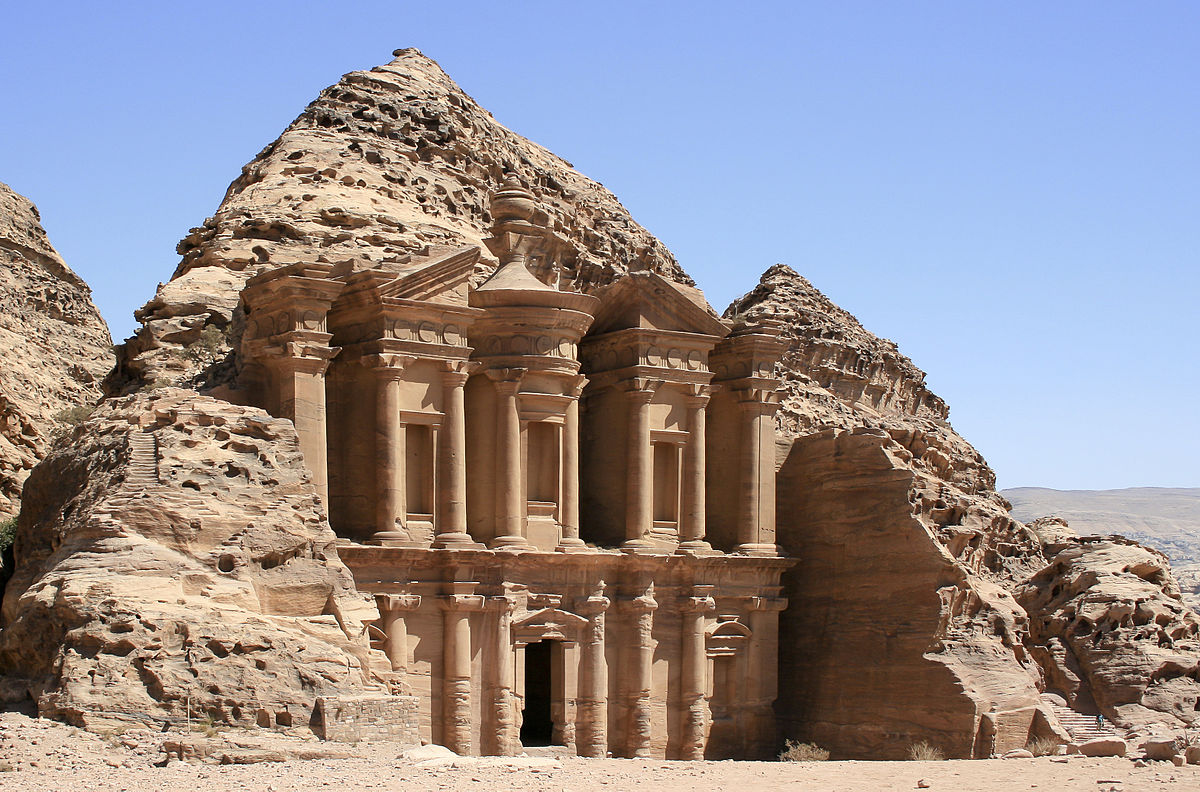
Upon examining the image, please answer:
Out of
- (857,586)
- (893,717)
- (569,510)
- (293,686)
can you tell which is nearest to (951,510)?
(857,586)

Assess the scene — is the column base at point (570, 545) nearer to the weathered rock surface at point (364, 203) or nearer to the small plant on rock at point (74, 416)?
the weathered rock surface at point (364, 203)

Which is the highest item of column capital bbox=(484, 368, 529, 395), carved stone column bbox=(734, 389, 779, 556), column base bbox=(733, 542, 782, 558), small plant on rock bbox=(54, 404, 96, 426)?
column capital bbox=(484, 368, 529, 395)

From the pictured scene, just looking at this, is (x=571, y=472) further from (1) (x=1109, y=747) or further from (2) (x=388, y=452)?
(1) (x=1109, y=747)

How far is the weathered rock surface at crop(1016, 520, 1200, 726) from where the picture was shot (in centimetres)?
3638

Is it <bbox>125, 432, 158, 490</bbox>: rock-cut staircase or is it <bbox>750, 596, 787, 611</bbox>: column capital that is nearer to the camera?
<bbox>125, 432, 158, 490</bbox>: rock-cut staircase

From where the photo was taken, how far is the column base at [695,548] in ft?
119

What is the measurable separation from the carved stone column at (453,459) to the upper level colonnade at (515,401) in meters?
0.04

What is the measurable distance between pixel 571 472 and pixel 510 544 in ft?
7.82

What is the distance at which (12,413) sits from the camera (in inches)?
1628

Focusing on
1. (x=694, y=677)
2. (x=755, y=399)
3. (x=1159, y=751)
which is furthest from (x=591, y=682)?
(x=1159, y=751)

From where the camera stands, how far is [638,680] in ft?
116

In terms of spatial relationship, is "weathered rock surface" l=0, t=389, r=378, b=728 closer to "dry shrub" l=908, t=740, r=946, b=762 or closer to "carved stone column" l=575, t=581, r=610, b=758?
"carved stone column" l=575, t=581, r=610, b=758

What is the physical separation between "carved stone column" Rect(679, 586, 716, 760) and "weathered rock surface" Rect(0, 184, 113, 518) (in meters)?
17.6

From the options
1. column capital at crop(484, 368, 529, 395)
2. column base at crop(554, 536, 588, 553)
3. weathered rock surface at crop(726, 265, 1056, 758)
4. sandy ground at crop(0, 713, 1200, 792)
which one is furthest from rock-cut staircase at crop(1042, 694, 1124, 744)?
column capital at crop(484, 368, 529, 395)
